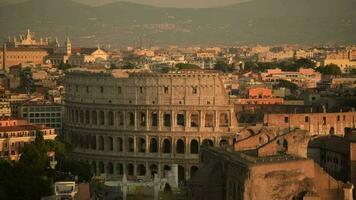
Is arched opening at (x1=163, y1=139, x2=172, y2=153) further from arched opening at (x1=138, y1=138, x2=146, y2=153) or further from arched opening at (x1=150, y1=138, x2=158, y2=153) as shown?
arched opening at (x1=138, y1=138, x2=146, y2=153)

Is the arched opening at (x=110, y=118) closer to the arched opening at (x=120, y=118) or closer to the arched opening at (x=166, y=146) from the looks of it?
the arched opening at (x=120, y=118)

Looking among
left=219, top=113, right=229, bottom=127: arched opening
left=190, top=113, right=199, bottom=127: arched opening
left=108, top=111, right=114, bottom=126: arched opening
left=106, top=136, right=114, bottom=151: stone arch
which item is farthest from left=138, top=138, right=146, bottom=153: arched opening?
left=219, top=113, right=229, bottom=127: arched opening

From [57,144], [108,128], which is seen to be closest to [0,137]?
[57,144]

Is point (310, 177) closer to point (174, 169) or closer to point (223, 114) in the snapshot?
point (174, 169)

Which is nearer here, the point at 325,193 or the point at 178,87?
the point at 325,193

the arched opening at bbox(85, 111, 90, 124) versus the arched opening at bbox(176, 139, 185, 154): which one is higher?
the arched opening at bbox(85, 111, 90, 124)

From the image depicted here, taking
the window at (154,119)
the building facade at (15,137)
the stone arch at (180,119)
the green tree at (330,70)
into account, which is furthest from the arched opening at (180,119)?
the green tree at (330,70)
